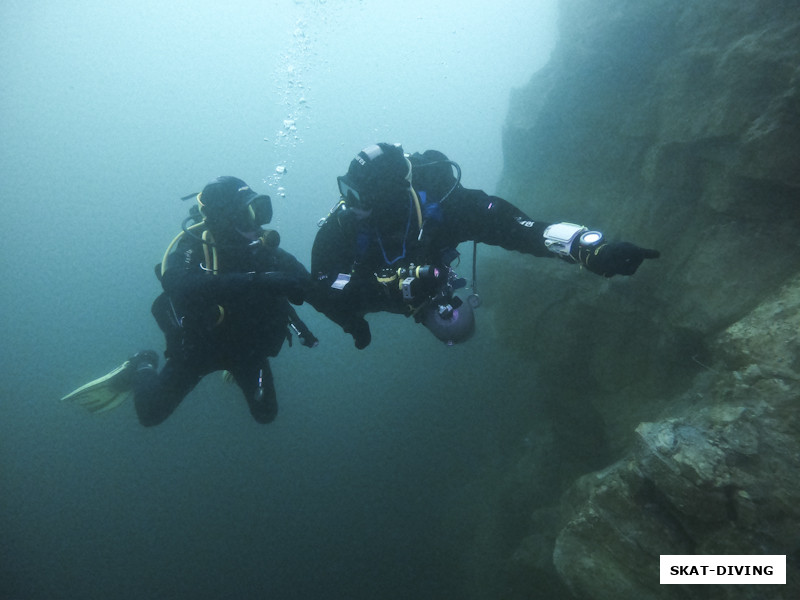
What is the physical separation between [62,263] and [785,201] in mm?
113479

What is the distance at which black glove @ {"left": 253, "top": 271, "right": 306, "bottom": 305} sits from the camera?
3.12 m

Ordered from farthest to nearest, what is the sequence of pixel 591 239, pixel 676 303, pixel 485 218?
1. pixel 676 303
2. pixel 485 218
3. pixel 591 239

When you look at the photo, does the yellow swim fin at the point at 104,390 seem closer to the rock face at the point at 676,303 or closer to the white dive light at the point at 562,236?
the white dive light at the point at 562,236

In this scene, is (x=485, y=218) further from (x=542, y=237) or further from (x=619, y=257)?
(x=619, y=257)

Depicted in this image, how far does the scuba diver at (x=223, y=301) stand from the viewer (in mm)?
3424

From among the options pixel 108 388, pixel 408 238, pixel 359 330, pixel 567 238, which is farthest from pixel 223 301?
pixel 108 388

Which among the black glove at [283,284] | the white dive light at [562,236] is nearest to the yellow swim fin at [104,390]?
the black glove at [283,284]

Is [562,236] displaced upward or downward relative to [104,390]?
upward

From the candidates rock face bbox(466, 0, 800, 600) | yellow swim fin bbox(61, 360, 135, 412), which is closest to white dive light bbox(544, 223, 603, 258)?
rock face bbox(466, 0, 800, 600)

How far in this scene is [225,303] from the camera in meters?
3.87

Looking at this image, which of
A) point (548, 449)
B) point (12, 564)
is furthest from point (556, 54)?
point (12, 564)

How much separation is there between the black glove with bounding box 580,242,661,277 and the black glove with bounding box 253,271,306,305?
2.29 meters

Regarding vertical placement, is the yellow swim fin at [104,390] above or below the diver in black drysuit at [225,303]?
below

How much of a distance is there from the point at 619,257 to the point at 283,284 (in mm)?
2545
